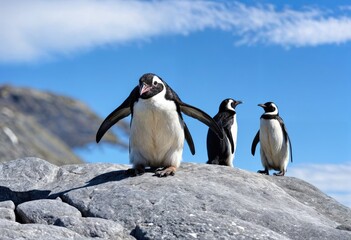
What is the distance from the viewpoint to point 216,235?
251 inches

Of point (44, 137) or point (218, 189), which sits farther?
point (44, 137)

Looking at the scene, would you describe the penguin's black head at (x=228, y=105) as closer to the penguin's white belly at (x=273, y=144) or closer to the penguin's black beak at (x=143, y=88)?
the penguin's white belly at (x=273, y=144)

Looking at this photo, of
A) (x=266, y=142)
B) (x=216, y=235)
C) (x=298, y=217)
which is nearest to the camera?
(x=216, y=235)

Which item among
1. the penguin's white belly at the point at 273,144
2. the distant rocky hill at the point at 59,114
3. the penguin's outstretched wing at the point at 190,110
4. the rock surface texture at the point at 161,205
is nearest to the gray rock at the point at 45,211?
the rock surface texture at the point at 161,205

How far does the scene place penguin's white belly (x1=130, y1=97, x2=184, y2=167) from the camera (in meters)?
8.23

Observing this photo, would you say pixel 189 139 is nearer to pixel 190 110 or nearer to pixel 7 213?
pixel 190 110

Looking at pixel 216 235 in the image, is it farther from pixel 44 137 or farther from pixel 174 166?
pixel 44 137

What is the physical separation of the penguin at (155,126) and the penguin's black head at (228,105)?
10.7ft

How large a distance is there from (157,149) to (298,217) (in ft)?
6.11

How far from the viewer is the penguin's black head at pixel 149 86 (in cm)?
816

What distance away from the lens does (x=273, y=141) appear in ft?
39.3

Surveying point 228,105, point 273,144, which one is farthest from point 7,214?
point 273,144

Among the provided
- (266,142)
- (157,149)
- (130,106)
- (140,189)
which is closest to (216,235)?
(140,189)

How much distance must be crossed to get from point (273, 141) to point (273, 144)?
0.17 ft
